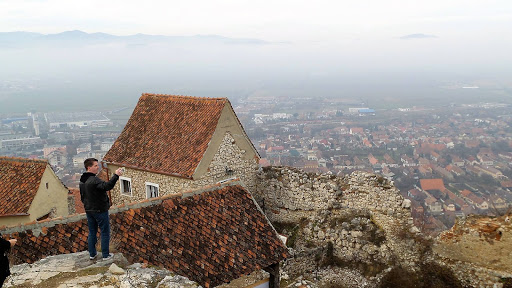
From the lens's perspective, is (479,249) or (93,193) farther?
(479,249)

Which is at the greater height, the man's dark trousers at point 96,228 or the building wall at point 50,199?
the man's dark trousers at point 96,228

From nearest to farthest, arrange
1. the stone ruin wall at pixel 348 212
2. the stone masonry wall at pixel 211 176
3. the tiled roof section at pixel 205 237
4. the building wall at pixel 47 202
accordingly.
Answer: the tiled roof section at pixel 205 237 → the stone ruin wall at pixel 348 212 → the stone masonry wall at pixel 211 176 → the building wall at pixel 47 202

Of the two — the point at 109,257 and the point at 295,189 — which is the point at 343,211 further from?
the point at 109,257

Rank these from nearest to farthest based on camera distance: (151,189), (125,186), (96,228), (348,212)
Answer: (96,228) → (348,212) → (151,189) → (125,186)

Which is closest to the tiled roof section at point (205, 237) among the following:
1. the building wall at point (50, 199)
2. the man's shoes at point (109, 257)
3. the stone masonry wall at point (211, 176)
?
the man's shoes at point (109, 257)

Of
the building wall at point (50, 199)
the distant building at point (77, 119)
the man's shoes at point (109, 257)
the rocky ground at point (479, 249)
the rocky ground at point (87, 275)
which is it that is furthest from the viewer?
the distant building at point (77, 119)

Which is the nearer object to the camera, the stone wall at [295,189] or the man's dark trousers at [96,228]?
the man's dark trousers at [96,228]

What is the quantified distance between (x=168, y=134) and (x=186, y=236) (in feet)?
28.4

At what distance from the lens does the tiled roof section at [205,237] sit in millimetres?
9255

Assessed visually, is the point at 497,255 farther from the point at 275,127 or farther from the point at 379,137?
the point at 275,127

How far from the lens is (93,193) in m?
7.52

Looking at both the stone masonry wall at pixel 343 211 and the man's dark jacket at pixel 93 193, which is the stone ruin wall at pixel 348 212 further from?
the man's dark jacket at pixel 93 193

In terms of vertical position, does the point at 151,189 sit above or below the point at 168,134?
below

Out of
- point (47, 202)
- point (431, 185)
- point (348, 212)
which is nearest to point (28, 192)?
point (47, 202)
